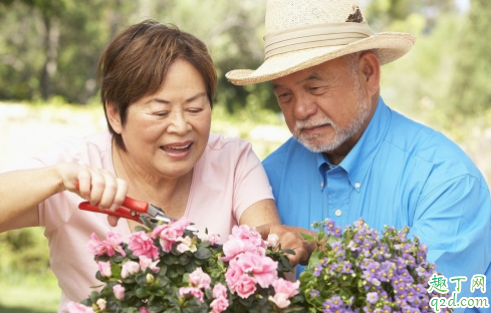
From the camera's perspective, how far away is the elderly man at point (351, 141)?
3055 millimetres

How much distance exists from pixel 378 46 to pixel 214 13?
20771 mm

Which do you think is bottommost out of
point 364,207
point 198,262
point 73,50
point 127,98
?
point 198,262

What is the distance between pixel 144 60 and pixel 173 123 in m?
0.29

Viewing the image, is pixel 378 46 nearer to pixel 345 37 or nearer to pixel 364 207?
pixel 345 37

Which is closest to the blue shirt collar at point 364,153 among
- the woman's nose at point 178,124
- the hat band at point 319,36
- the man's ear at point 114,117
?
the hat band at point 319,36

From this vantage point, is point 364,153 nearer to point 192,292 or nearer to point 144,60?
point 144,60

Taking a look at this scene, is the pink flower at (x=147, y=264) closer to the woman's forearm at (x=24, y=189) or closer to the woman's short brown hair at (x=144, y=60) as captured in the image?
the woman's forearm at (x=24, y=189)

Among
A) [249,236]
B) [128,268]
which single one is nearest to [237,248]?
[249,236]

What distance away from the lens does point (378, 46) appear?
3.32 meters

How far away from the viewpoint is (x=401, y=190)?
3.14 meters

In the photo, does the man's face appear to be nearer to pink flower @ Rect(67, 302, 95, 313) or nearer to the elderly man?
the elderly man

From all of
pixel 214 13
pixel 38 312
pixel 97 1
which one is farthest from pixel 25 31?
pixel 38 312

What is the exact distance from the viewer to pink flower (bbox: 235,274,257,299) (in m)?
1.98

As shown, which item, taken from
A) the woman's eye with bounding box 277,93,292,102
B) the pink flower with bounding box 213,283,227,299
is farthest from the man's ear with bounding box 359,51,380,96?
the pink flower with bounding box 213,283,227,299
